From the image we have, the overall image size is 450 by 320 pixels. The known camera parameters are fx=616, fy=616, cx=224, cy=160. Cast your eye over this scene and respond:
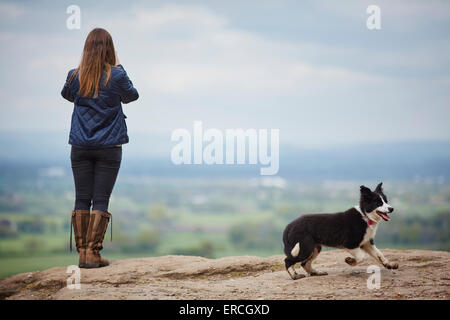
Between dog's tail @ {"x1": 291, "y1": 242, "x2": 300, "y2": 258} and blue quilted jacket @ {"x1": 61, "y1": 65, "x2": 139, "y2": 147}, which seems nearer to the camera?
dog's tail @ {"x1": 291, "y1": 242, "x2": 300, "y2": 258}

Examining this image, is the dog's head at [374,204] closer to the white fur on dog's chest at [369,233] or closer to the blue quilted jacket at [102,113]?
the white fur on dog's chest at [369,233]

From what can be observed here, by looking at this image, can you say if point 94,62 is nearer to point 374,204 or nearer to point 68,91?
point 68,91

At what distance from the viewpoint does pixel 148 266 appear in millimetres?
7125

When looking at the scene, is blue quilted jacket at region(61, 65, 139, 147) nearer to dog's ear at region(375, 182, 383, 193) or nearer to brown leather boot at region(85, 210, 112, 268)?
brown leather boot at region(85, 210, 112, 268)

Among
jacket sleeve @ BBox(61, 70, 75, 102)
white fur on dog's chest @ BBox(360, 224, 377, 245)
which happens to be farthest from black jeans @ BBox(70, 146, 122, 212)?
white fur on dog's chest @ BBox(360, 224, 377, 245)

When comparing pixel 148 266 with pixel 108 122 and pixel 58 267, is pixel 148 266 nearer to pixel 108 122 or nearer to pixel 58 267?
pixel 58 267

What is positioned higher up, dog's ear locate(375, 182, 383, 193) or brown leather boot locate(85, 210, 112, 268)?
dog's ear locate(375, 182, 383, 193)

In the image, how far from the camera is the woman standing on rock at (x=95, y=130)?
638 centimetres

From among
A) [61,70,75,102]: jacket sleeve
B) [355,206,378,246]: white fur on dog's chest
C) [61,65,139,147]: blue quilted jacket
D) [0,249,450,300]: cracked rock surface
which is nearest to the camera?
[0,249,450,300]: cracked rock surface

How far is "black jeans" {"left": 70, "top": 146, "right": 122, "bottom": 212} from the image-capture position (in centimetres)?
649

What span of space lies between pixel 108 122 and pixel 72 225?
120cm

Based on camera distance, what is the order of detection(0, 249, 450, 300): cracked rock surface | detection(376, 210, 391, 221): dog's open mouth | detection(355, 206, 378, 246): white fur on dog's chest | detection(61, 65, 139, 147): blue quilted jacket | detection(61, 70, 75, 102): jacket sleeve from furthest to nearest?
detection(61, 70, 75, 102): jacket sleeve < detection(61, 65, 139, 147): blue quilted jacket < detection(355, 206, 378, 246): white fur on dog's chest < detection(376, 210, 391, 221): dog's open mouth < detection(0, 249, 450, 300): cracked rock surface

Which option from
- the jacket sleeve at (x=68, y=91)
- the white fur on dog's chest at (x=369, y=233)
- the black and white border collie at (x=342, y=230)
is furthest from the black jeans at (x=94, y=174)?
the white fur on dog's chest at (x=369, y=233)
